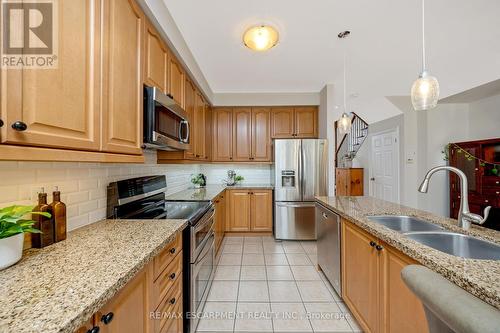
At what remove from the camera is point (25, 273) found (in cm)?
76

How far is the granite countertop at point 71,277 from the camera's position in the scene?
1.77 feet

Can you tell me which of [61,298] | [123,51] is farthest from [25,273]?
[123,51]

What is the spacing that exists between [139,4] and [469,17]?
2.82 meters

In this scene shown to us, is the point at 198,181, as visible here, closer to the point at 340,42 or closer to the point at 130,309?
the point at 340,42

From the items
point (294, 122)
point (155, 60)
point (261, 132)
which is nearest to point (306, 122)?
point (294, 122)

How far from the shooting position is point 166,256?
123cm

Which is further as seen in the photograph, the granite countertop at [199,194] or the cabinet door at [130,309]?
the granite countertop at [199,194]

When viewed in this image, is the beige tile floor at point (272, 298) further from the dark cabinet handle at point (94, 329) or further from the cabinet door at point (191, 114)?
the cabinet door at point (191, 114)

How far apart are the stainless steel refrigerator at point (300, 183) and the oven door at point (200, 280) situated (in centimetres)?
178

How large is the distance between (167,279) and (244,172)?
3158mm

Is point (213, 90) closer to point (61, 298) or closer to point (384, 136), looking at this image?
point (61, 298)

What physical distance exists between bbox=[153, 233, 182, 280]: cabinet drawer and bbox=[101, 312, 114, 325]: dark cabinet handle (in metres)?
0.34

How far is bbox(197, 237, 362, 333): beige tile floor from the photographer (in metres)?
1.73

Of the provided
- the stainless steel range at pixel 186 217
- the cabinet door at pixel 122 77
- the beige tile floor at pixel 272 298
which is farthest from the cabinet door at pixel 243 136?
the cabinet door at pixel 122 77
